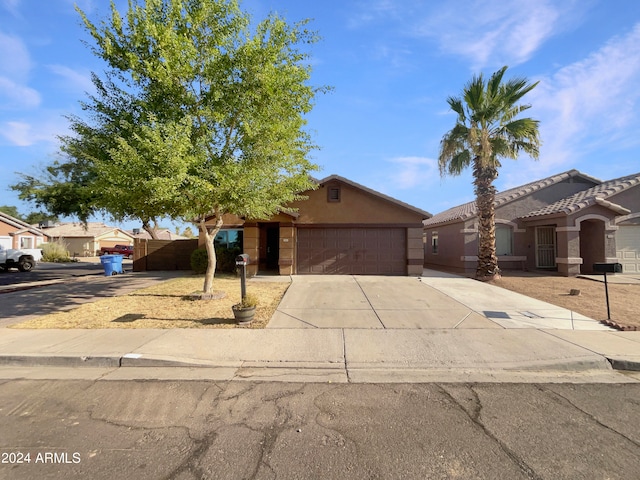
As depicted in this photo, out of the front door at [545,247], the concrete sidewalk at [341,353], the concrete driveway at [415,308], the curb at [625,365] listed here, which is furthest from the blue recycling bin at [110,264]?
the front door at [545,247]

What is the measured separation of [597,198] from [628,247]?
10.6 ft

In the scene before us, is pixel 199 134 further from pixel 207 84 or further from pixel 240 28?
pixel 240 28

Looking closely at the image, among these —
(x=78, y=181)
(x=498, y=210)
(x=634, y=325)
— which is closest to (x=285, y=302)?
(x=634, y=325)

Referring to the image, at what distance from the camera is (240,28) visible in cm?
862

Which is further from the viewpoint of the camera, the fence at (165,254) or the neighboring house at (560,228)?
the fence at (165,254)

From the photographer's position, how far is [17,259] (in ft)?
66.6

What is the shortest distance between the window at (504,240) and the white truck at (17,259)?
28.7 metres

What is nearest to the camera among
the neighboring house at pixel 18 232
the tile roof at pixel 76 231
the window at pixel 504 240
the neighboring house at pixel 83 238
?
the window at pixel 504 240

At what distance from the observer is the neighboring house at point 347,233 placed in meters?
15.7

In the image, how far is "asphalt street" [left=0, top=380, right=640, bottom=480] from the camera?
279cm

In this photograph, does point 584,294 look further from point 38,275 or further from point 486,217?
point 38,275

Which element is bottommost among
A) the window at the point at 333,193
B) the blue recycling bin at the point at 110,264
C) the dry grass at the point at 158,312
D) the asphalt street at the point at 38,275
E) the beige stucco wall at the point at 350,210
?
the dry grass at the point at 158,312

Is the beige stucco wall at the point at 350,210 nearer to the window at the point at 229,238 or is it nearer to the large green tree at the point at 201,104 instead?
the window at the point at 229,238

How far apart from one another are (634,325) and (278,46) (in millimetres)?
10599
